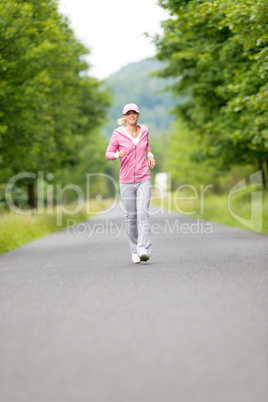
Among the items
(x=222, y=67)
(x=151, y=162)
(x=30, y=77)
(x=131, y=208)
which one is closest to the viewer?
(x=151, y=162)

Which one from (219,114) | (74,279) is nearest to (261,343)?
(74,279)

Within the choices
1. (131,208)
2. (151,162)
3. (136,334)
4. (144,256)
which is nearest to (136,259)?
(144,256)

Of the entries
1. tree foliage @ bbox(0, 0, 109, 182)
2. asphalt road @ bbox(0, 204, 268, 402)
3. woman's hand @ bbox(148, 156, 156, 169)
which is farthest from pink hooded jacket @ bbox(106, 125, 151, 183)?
tree foliage @ bbox(0, 0, 109, 182)

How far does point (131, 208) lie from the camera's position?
9266 millimetres

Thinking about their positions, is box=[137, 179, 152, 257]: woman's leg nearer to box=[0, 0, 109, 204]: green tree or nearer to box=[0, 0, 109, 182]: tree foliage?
box=[0, 0, 109, 204]: green tree

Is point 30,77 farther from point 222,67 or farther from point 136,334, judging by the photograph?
point 136,334

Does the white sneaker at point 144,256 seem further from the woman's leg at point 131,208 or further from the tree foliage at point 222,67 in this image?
the tree foliage at point 222,67

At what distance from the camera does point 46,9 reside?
20.3 metres

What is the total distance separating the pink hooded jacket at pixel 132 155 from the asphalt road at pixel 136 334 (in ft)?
4.42

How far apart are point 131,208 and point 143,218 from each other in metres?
0.28

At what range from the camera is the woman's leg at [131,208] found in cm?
917

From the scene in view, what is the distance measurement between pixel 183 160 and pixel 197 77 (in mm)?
37308

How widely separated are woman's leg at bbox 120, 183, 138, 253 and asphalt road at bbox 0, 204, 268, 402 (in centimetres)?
61

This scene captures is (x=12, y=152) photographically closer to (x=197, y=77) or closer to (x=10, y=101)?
(x=10, y=101)
